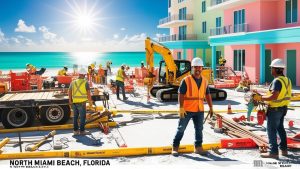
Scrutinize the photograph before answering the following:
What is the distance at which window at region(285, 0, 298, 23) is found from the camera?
24.1 meters

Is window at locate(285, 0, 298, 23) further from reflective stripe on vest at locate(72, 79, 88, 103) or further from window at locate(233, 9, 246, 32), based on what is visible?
reflective stripe on vest at locate(72, 79, 88, 103)

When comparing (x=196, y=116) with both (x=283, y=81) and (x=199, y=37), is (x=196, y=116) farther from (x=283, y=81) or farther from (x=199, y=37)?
(x=199, y=37)

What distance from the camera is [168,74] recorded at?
18844 mm

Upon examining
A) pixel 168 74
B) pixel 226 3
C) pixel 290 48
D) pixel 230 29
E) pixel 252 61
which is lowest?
pixel 168 74

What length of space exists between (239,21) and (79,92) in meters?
21.9

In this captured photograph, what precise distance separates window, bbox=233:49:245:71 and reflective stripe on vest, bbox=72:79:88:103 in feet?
67.4

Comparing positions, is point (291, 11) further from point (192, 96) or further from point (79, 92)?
point (192, 96)

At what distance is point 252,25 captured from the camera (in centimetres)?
2750

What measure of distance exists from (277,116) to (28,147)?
5502mm

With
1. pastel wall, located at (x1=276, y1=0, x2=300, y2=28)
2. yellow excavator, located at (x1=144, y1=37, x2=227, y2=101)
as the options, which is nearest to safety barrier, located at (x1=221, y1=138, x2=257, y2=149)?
yellow excavator, located at (x1=144, y1=37, x2=227, y2=101)

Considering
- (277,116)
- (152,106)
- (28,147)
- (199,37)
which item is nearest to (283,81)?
(277,116)

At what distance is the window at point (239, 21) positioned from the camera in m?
28.1

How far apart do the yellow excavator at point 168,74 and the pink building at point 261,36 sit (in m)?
6.61

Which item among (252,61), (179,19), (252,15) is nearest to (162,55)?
(252,61)
